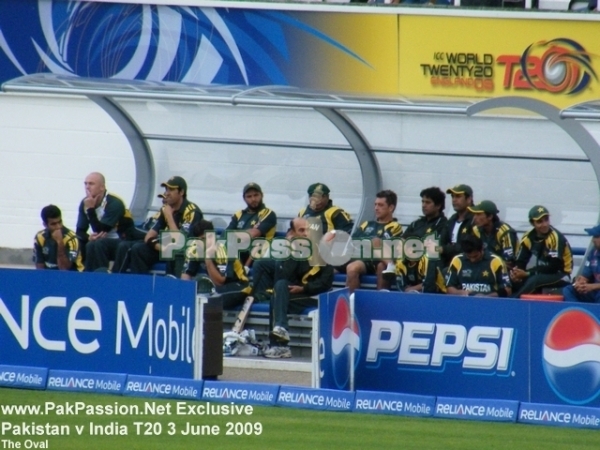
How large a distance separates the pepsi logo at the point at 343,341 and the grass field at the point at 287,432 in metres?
0.55

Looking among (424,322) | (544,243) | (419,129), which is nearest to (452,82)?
(419,129)

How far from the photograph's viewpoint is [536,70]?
16219 millimetres

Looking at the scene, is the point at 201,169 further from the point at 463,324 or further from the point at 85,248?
the point at 463,324

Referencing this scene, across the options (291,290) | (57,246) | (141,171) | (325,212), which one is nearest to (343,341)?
(291,290)

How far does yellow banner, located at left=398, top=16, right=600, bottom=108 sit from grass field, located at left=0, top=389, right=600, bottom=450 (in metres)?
7.61

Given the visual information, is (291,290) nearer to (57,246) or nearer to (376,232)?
(376,232)

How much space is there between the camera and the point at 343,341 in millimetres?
10219

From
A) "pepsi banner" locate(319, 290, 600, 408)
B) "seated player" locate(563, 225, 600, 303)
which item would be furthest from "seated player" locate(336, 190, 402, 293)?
"pepsi banner" locate(319, 290, 600, 408)

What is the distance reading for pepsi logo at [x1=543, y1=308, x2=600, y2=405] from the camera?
376 inches

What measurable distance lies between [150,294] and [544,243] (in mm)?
3751

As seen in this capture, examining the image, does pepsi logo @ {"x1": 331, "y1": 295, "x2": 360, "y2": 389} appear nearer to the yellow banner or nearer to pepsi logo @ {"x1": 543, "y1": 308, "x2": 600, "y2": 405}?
pepsi logo @ {"x1": 543, "y1": 308, "x2": 600, "y2": 405}

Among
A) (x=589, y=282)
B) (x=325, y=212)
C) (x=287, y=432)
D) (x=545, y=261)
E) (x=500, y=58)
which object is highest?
(x=500, y=58)

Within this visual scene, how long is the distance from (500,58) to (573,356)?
7.35 metres

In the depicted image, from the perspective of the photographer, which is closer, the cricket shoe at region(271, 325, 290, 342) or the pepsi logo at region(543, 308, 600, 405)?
the pepsi logo at region(543, 308, 600, 405)
